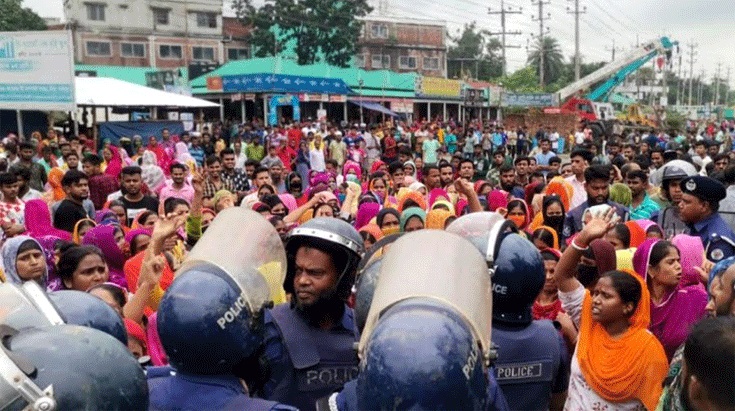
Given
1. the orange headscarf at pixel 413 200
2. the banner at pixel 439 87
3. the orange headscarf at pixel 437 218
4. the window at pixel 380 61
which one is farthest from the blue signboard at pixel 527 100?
the orange headscarf at pixel 437 218

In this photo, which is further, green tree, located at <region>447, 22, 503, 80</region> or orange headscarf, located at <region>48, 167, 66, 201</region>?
green tree, located at <region>447, 22, 503, 80</region>

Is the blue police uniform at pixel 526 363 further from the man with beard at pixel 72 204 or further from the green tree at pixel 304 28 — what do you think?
the green tree at pixel 304 28

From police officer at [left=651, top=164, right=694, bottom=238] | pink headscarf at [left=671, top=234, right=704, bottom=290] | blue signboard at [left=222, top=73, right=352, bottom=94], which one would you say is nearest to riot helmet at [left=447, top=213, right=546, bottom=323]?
pink headscarf at [left=671, top=234, right=704, bottom=290]

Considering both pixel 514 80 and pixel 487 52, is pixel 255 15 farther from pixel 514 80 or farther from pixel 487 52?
pixel 487 52

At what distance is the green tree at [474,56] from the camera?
73.6m

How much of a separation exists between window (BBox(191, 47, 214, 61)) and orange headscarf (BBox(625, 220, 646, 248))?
48.6 m

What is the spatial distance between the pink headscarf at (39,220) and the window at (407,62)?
178 ft

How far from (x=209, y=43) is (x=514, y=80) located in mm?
22598

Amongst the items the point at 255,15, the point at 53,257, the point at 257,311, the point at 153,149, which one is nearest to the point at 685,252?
the point at 257,311

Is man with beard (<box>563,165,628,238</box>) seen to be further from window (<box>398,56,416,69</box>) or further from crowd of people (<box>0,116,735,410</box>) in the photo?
window (<box>398,56,416,69</box>)

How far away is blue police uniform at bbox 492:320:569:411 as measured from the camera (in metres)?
2.67

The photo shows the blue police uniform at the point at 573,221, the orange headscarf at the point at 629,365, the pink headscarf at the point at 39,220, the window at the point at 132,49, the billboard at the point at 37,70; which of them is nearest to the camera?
the orange headscarf at the point at 629,365

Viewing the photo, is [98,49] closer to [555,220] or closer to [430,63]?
[430,63]

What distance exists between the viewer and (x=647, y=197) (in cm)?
726
